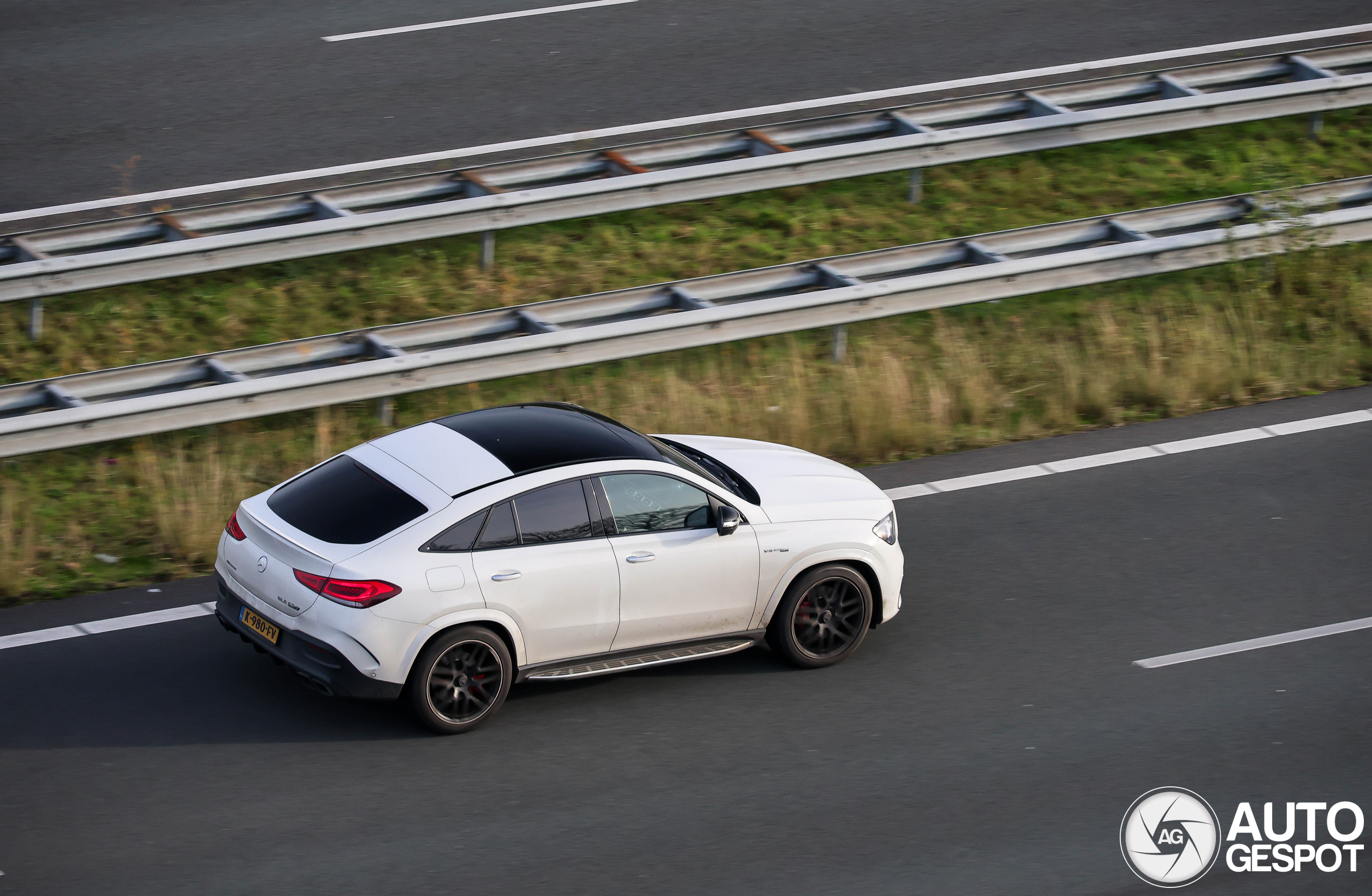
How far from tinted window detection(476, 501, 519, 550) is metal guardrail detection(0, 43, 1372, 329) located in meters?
4.96

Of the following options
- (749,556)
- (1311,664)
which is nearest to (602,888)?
(749,556)

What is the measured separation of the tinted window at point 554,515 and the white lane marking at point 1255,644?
3.28m

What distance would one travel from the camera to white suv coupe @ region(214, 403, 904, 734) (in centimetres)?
809

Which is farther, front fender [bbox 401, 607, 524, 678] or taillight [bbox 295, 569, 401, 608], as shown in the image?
front fender [bbox 401, 607, 524, 678]

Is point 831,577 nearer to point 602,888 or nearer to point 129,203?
point 602,888

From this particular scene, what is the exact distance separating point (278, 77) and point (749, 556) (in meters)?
8.89

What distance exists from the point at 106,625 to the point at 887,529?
4.61 metres

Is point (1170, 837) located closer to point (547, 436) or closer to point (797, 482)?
point (797, 482)

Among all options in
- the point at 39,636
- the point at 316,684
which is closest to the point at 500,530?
the point at 316,684

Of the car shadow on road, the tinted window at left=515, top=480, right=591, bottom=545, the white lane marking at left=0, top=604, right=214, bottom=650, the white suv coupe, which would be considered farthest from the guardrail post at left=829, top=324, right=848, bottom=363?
the white lane marking at left=0, top=604, right=214, bottom=650

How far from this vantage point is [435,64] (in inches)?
624

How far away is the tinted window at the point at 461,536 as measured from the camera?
8.20 metres

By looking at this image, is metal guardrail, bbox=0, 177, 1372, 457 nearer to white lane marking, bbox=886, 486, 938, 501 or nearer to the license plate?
A: white lane marking, bbox=886, 486, 938, 501

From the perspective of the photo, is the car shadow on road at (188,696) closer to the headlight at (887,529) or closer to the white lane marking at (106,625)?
the white lane marking at (106,625)
